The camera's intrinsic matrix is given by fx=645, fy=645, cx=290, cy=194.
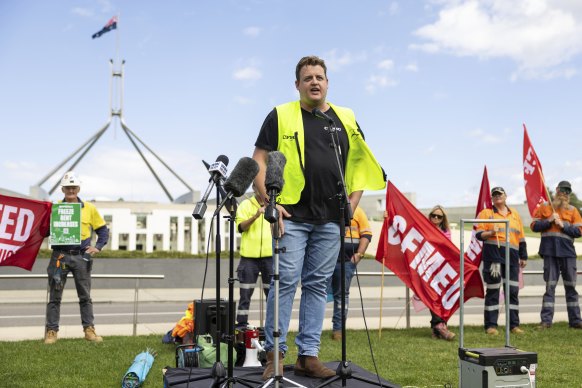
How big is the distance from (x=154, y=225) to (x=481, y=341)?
22016 millimetres

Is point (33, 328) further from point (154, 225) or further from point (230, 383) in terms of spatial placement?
point (154, 225)

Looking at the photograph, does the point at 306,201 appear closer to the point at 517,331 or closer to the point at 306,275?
the point at 306,275

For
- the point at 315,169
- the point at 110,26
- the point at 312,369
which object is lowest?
the point at 312,369

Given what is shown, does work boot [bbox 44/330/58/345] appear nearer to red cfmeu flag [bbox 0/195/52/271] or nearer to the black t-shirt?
red cfmeu flag [bbox 0/195/52/271]

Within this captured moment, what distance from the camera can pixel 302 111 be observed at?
509 centimetres

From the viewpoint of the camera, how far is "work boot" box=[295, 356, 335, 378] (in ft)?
16.1

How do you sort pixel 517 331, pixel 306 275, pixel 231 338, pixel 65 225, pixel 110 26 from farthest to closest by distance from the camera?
pixel 110 26 < pixel 517 331 < pixel 65 225 < pixel 306 275 < pixel 231 338

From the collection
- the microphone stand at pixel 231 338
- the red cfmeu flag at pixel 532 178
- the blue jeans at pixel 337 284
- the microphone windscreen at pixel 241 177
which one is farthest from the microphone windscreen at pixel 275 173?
the red cfmeu flag at pixel 532 178

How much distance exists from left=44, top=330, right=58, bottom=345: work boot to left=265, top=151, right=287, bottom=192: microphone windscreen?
16.7 feet

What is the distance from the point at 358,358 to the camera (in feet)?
23.9

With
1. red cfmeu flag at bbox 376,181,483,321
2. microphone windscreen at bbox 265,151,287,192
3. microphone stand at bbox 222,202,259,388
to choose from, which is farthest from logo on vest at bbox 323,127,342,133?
red cfmeu flag at bbox 376,181,483,321

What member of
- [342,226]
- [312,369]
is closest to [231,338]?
[312,369]

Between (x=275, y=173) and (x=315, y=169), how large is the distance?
62 cm

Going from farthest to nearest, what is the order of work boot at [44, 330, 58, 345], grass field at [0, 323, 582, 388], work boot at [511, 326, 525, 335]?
work boot at [511, 326, 525, 335]
work boot at [44, 330, 58, 345]
grass field at [0, 323, 582, 388]
